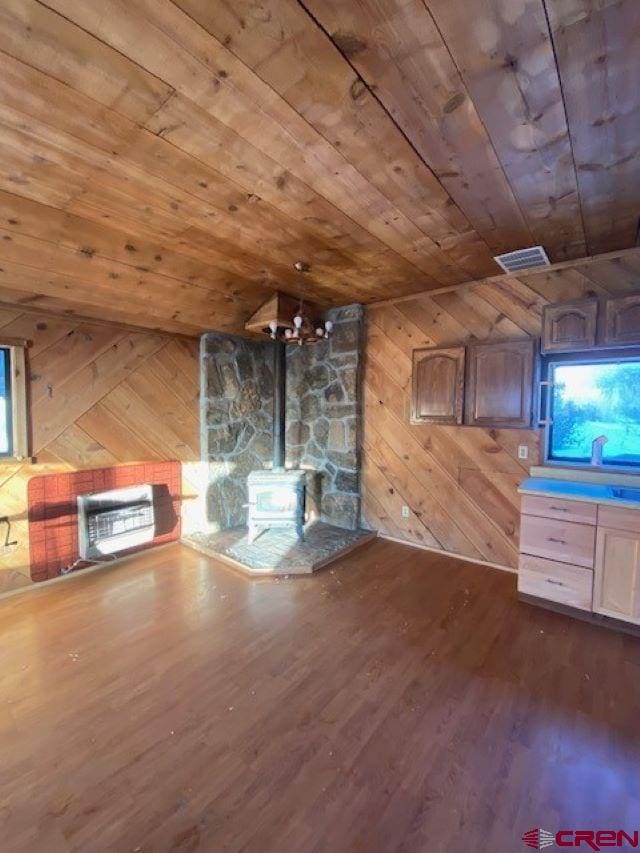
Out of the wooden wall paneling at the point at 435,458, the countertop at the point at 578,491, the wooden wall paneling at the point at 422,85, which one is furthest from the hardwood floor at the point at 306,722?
the wooden wall paneling at the point at 422,85

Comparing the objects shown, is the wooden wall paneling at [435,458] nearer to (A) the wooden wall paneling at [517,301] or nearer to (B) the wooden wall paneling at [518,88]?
(A) the wooden wall paneling at [517,301]

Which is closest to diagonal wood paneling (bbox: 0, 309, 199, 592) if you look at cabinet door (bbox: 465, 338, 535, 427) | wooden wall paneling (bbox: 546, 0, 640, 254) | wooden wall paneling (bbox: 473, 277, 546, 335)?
cabinet door (bbox: 465, 338, 535, 427)

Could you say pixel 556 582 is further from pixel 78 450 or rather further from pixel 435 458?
pixel 78 450

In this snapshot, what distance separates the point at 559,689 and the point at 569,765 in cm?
47

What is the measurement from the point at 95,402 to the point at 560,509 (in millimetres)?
3825

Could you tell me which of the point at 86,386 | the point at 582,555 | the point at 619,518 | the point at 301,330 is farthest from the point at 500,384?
the point at 86,386

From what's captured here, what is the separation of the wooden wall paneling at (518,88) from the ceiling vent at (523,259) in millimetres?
538

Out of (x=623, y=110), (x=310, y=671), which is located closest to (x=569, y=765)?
(x=310, y=671)

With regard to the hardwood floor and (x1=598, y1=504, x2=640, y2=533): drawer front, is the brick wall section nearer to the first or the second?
the hardwood floor

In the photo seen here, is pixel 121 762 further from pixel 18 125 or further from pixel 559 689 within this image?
pixel 18 125

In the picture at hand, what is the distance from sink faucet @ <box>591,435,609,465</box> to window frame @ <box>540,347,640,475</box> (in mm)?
41

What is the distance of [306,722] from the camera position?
172 cm

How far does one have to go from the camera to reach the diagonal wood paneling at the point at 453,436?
297cm

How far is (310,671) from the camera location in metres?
2.04
